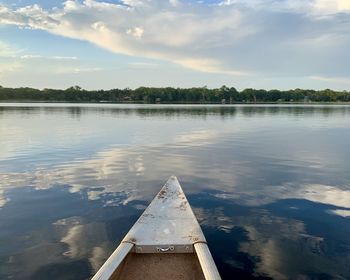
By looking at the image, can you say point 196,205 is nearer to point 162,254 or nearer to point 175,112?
point 162,254

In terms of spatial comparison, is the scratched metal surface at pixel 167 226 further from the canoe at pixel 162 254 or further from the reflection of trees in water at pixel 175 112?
the reflection of trees in water at pixel 175 112

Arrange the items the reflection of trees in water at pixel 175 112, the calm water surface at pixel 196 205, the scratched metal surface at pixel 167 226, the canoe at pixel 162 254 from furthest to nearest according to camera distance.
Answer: the reflection of trees in water at pixel 175 112 → the calm water surface at pixel 196 205 → the scratched metal surface at pixel 167 226 → the canoe at pixel 162 254

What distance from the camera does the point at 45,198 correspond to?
38.2ft

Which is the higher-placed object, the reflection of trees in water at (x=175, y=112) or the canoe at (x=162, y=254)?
the reflection of trees in water at (x=175, y=112)

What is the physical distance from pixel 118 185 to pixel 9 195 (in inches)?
155

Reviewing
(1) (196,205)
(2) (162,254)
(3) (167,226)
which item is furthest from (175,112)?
(2) (162,254)

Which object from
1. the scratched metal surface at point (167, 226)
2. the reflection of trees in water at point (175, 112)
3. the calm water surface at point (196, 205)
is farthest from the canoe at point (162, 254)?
the reflection of trees in water at point (175, 112)

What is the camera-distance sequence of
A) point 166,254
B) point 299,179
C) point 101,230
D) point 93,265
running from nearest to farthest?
1. point 166,254
2. point 93,265
3. point 101,230
4. point 299,179

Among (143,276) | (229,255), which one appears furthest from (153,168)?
(143,276)

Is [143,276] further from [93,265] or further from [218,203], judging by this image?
[218,203]

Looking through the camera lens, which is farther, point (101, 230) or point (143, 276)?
point (101, 230)

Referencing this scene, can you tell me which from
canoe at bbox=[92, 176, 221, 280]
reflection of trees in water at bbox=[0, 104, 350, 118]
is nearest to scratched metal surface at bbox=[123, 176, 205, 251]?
canoe at bbox=[92, 176, 221, 280]

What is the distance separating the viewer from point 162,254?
6.61 m

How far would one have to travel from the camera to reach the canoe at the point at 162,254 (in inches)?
222
